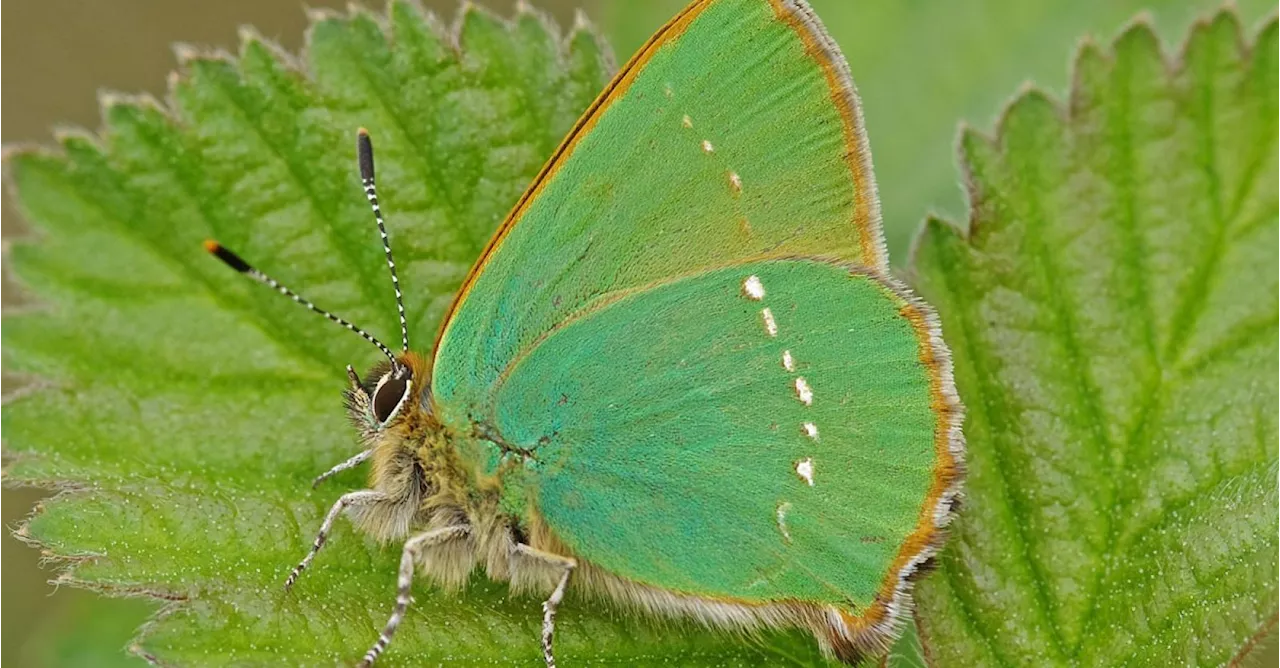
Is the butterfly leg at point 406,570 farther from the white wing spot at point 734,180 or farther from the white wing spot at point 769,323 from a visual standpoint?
the white wing spot at point 734,180

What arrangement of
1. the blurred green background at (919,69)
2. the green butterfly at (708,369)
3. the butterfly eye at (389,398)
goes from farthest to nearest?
1. the blurred green background at (919,69)
2. the butterfly eye at (389,398)
3. the green butterfly at (708,369)

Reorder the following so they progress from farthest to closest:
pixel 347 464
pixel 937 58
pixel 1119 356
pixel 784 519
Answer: pixel 937 58, pixel 1119 356, pixel 347 464, pixel 784 519

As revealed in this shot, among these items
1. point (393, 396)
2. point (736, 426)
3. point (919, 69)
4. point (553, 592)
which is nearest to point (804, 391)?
point (736, 426)

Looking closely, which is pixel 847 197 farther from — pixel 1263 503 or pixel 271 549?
pixel 271 549

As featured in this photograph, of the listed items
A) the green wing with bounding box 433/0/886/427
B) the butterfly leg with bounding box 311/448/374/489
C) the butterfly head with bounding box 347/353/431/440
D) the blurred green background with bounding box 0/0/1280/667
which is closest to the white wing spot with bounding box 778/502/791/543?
the green wing with bounding box 433/0/886/427

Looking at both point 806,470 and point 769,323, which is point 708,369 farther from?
point 806,470

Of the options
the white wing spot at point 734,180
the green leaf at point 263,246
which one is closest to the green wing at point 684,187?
the white wing spot at point 734,180

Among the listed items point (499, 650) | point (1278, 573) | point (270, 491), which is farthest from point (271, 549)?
point (1278, 573)
